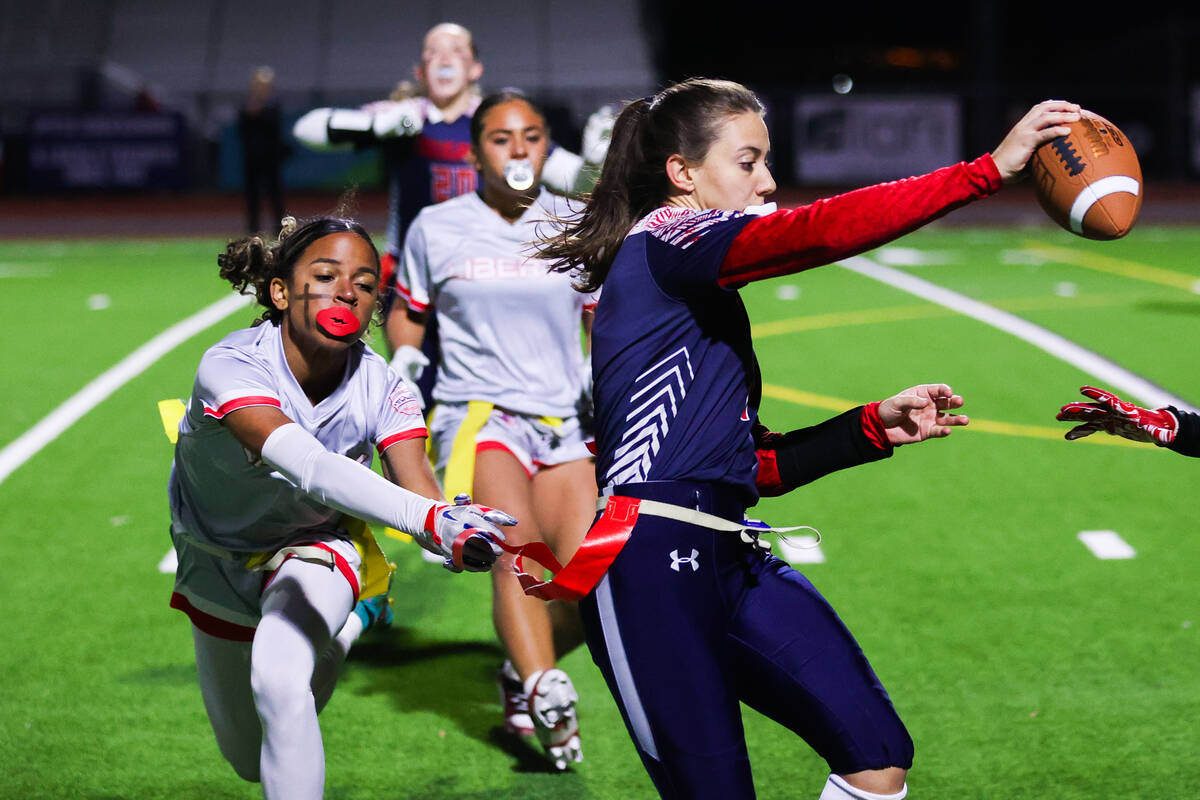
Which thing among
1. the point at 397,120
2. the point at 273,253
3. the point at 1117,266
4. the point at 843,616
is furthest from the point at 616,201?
the point at 1117,266

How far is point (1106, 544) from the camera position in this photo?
6859 mm

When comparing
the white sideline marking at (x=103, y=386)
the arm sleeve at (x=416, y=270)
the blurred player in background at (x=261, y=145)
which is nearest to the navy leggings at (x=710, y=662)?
the arm sleeve at (x=416, y=270)

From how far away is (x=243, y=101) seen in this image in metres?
29.3

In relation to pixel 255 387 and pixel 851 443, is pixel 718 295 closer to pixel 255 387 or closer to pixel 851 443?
pixel 851 443

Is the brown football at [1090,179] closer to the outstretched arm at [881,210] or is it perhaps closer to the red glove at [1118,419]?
the outstretched arm at [881,210]

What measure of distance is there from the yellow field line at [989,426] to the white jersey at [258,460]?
5667 millimetres

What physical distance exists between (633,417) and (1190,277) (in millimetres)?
14184

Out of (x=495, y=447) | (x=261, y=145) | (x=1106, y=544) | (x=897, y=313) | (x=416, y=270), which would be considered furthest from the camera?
(x=261, y=145)

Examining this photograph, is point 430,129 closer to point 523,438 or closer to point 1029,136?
point 523,438

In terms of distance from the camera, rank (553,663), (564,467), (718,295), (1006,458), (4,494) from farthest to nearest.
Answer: (1006,458)
(4,494)
(564,467)
(553,663)
(718,295)

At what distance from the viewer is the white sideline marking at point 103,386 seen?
344 inches

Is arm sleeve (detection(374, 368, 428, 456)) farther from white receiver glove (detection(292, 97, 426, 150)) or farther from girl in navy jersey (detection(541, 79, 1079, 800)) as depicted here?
white receiver glove (detection(292, 97, 426, 150))

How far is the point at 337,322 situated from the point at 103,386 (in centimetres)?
738

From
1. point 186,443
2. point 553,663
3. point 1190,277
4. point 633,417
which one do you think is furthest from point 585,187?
point 1190,277
